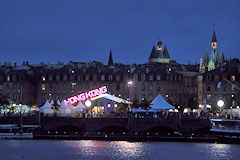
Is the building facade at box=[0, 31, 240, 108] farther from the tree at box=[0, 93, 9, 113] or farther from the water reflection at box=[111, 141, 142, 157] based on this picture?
the water reflection at box=[111, 141, 142, 157]

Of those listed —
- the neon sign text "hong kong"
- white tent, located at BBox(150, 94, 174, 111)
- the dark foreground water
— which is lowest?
the dark foreground water

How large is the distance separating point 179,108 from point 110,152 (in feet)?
210

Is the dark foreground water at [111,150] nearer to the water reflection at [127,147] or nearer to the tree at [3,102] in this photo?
the water reflection at [127,147]

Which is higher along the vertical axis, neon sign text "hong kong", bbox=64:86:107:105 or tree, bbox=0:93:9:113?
tree, bbox=0:93:9:113

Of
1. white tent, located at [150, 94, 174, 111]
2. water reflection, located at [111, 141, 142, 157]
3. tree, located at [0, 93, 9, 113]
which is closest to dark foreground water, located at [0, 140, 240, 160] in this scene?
water reflection, located at [111, 141, 142, 157]

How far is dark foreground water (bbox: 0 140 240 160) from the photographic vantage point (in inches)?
3649

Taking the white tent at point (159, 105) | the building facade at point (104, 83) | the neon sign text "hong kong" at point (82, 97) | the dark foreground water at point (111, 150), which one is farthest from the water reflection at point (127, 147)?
the building facade at point (104, 83)

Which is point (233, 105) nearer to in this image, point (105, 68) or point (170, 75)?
point (170, 75)

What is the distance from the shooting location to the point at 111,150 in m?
101

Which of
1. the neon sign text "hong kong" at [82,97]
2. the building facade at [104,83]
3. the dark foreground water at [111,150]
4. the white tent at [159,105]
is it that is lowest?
the dark foreground water at [111,150]

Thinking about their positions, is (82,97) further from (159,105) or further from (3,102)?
(3,102)

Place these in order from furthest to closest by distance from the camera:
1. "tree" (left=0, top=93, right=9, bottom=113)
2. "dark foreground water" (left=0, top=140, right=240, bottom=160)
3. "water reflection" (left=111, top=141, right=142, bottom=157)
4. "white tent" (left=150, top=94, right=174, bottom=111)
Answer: "tree" (left=0, top=93, right=9, bottom=113), "white tent" (left=150, top=94, right=174, bottom=111), "water reflection" (left=111, top=141, right=142, bottom=157), "dark foreground water" (left=0, top=140, right=240, bottom=160)

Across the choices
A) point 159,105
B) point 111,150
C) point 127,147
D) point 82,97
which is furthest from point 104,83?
point 111,150

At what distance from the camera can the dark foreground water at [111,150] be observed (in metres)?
92.7
